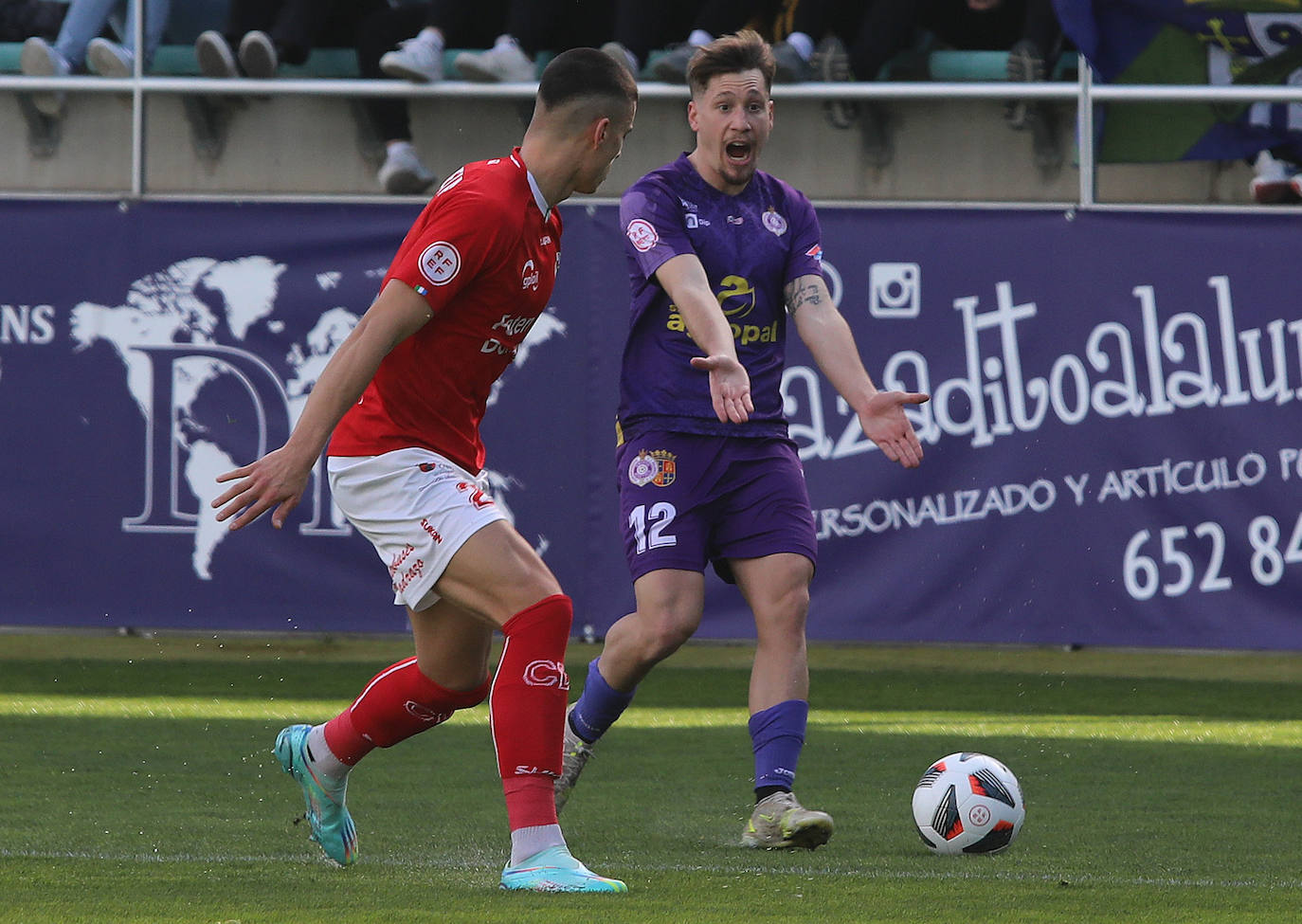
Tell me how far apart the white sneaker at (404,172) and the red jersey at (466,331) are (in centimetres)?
647

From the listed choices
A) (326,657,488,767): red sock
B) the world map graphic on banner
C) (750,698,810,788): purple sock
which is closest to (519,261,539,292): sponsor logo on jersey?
(326,657,488,767): red sock

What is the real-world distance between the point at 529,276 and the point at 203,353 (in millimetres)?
5616

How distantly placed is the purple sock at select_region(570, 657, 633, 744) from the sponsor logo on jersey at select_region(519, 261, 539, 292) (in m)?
1.33

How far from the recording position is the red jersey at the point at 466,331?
4211 millimetres

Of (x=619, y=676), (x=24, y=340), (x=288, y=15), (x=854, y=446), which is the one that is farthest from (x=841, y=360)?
(x=288, y=15)

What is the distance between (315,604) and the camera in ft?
31.1

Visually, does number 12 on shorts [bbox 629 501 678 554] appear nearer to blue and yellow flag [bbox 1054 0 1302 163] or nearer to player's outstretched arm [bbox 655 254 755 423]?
player's outstretched arm [bbox 655 254 755 423]

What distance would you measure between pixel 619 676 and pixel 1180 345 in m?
4.94

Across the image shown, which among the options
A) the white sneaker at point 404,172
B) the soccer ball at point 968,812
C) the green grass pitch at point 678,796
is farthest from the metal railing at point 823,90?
the soccer ball at point 968,812

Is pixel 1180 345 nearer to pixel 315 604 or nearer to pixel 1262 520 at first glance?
pixel 1262 520

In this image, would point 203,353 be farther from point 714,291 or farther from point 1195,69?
point 1195,69

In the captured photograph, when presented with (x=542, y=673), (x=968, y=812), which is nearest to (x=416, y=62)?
(x=968, y=812)

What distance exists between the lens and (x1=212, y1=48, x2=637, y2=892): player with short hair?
4.08 metres

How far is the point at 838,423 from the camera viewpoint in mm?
9492
